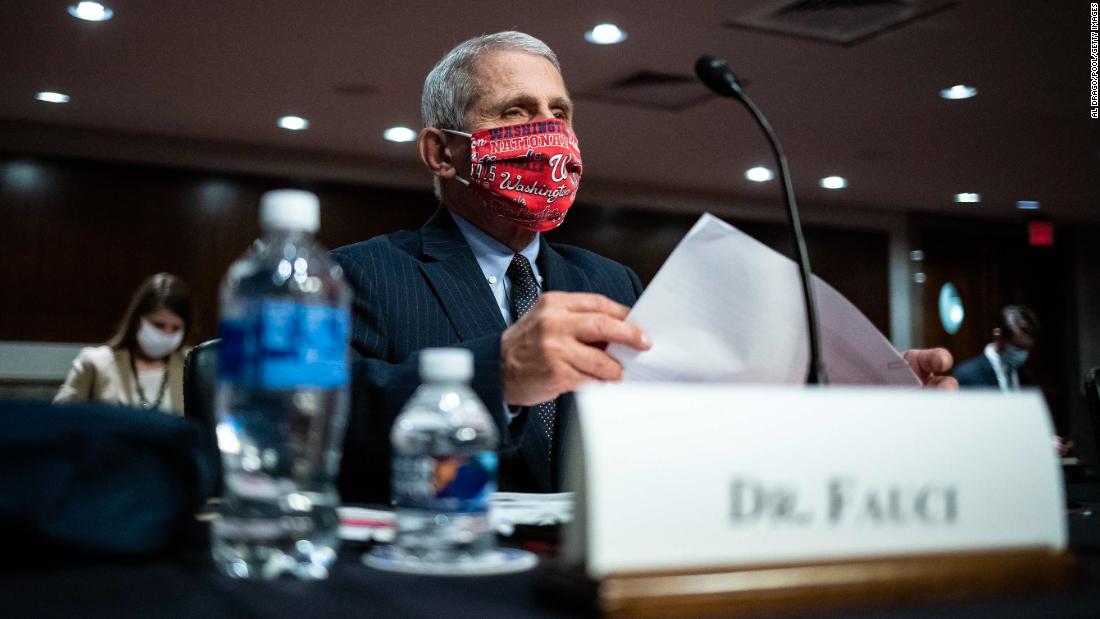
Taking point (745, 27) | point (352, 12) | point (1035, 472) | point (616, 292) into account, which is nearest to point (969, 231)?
point (745, 27)

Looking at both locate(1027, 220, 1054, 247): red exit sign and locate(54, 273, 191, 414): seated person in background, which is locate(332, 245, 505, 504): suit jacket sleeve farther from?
locate(1027, 220, 1054, 247): red exit sign

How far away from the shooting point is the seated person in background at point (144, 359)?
170 inches

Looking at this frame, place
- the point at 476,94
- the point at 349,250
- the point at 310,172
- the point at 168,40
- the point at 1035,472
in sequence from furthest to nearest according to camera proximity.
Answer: the point at 310,172 → the point at 168,40 → the point at 476,94 → the point at 349,250 → the point at 1035,472

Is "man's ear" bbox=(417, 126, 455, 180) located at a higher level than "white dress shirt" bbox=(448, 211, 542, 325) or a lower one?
higher

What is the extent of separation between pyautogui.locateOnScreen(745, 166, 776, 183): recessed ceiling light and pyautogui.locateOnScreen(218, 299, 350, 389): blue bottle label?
23.6 ft

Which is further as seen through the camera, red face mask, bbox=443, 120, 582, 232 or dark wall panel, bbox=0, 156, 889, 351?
dark wall panel, bbox=0, 156, 889, 351

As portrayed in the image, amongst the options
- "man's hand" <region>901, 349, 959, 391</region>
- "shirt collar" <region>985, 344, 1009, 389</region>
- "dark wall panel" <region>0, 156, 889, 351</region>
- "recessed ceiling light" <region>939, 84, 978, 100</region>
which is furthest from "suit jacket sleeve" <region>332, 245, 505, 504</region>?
"shirt collar" <region>985, 344, 1009, 389</region>

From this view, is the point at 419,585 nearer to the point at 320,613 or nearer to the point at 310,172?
the point at 320,613

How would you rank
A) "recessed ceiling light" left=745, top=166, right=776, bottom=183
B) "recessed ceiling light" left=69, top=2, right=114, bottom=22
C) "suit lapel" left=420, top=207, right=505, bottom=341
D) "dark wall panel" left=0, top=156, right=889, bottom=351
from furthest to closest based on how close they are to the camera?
"recessed ceiling light" left=745, top=166, right=776, bottom=183, "dark wall panel" left=0, top=156, right=889, bottom=351, "recessed ceiling light" left=69, top=2, right=114, bottom=22, "suit lapel" left=420, top=207, right=505, bottom=341

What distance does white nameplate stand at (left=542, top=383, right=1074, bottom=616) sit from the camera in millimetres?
537

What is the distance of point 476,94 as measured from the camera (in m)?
1.79

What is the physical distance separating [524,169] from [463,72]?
0.23m

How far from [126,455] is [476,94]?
1220mm

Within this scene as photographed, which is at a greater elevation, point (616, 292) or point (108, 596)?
point (616, 292)
